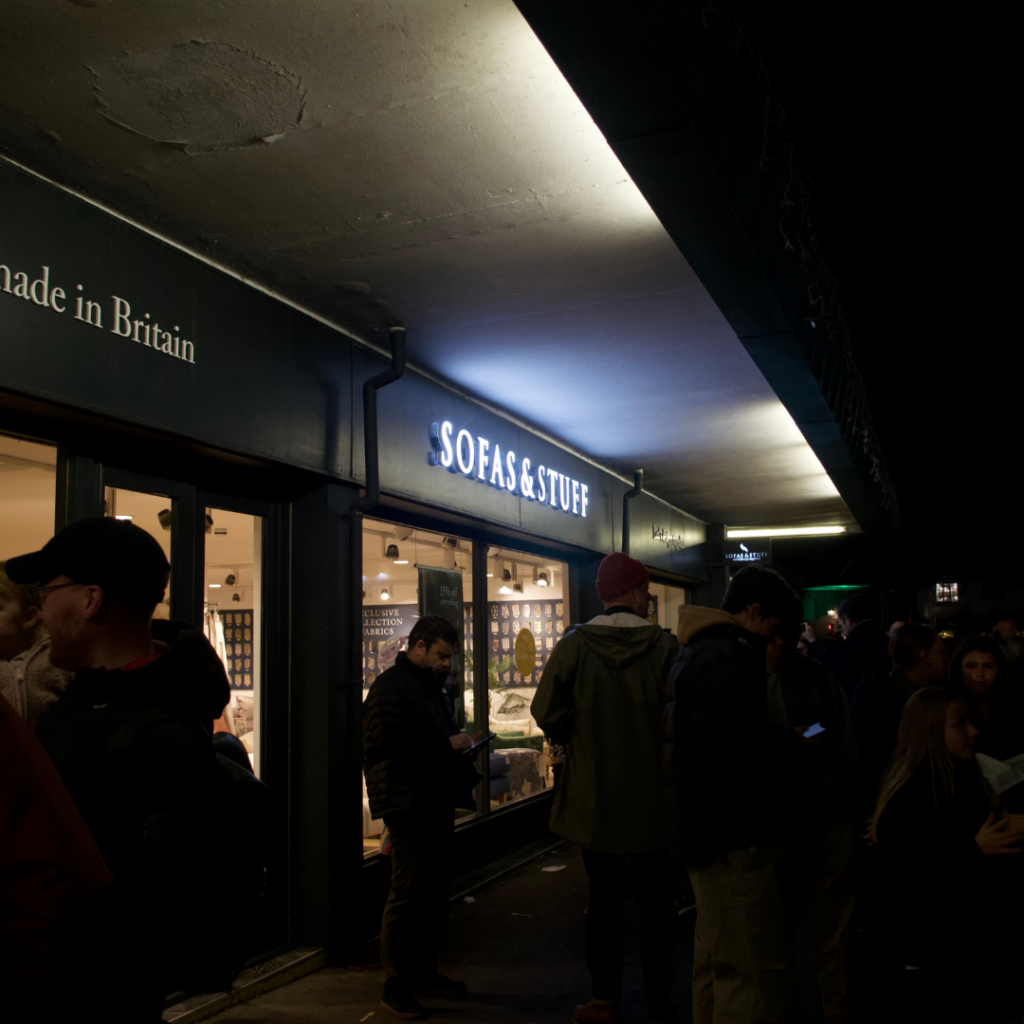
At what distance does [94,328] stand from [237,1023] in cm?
304

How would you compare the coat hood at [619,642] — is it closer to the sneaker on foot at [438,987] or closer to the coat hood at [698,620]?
the coat hood at [698,620]

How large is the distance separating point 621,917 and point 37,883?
9.78 ft

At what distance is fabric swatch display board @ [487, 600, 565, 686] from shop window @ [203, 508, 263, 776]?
2.95 metres

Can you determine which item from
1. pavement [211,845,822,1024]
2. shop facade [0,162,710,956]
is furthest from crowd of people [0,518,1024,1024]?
shop facade [0,162,710,956]

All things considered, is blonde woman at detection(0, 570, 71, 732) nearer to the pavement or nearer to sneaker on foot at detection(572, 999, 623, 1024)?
the pavement

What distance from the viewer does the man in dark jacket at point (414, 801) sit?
14.2 feet

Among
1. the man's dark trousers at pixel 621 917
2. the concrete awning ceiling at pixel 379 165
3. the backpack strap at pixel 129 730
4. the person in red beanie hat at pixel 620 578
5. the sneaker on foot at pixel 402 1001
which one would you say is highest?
the concrete awning ceiling at pixel 379 165

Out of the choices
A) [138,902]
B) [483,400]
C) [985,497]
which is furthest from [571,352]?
[985,497]

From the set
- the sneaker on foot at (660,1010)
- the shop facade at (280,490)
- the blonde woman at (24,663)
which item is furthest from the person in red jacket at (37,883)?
the sneaker on foot at (660,1010)

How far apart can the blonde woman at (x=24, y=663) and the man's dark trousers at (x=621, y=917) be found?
2249 mm

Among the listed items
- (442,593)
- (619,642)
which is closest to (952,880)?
(619,642)

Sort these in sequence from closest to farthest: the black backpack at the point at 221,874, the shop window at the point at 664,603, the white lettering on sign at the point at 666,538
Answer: the black backpack at the point at 221,874 → the white lettering on sign at the point at 666,538 → the shop window at the point at 664,603

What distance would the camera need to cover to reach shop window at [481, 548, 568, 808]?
314 inches

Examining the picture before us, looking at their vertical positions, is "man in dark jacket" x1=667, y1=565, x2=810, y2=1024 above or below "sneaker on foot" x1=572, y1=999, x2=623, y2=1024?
above
